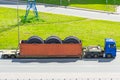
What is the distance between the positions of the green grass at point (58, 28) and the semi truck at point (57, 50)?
401cm

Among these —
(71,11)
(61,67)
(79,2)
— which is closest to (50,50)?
(61,67)

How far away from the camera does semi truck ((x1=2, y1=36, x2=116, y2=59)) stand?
4181cm

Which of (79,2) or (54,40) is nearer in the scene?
(54,40)

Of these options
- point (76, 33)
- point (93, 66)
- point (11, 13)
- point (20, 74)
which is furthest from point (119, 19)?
point (20, 74)

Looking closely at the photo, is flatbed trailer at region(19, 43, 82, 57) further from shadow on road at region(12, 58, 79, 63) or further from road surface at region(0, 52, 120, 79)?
road surface at region(0, 52, 120, 79)

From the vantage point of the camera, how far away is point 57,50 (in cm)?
4197

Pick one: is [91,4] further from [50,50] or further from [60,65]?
[60,65]

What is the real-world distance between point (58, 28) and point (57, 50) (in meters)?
11.6

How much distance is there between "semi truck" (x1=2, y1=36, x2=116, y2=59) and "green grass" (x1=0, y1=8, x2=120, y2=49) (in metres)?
4.01

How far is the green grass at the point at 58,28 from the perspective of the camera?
4869cm

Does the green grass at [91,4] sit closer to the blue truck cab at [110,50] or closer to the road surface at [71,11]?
the road surface at [71,11]

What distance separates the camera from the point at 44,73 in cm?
3756

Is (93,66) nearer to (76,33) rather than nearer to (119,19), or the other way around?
(76,33)

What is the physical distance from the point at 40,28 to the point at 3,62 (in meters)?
13.5
